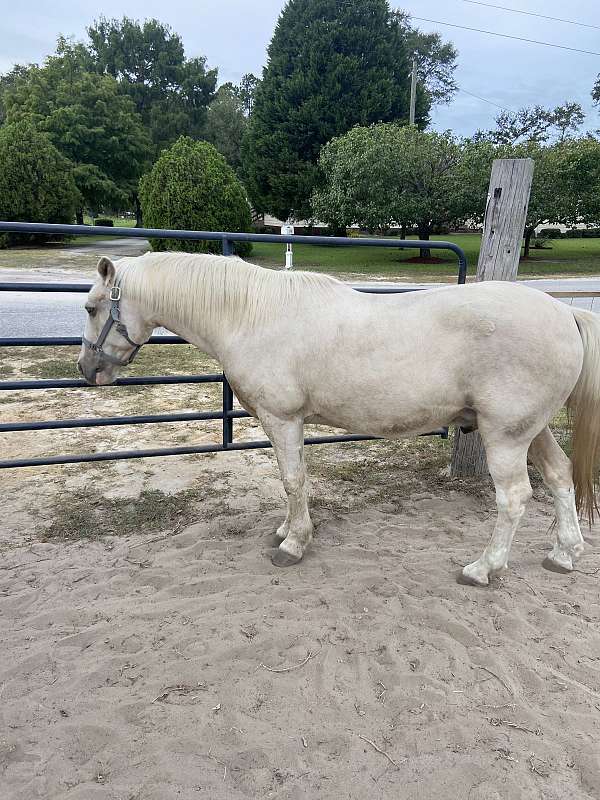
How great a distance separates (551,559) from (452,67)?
4969cm

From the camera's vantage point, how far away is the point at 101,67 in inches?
1473

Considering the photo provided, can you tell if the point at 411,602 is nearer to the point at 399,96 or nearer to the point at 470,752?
the point at 470,752

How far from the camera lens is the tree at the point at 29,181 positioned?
61.6 ft

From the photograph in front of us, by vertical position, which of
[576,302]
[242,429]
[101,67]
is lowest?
[242,429]

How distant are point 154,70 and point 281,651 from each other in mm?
44400

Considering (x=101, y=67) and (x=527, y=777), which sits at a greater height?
(x=101, y=67)

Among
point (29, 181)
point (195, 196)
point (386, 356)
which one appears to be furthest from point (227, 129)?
point (386, 356)

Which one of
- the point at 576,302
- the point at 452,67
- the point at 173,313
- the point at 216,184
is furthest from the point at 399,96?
the point at 173,313

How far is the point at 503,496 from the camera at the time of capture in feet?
8.43

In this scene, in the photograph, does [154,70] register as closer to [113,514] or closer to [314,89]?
[314,89]

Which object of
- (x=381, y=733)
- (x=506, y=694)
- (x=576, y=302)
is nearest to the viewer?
(x=381, y=733)

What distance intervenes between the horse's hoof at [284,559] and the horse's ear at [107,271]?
1631mm

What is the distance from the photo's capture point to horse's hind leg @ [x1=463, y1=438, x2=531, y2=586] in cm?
251

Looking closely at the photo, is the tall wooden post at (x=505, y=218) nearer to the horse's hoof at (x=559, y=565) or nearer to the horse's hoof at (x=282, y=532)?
the horse's hoof at (x=559, y=565)
